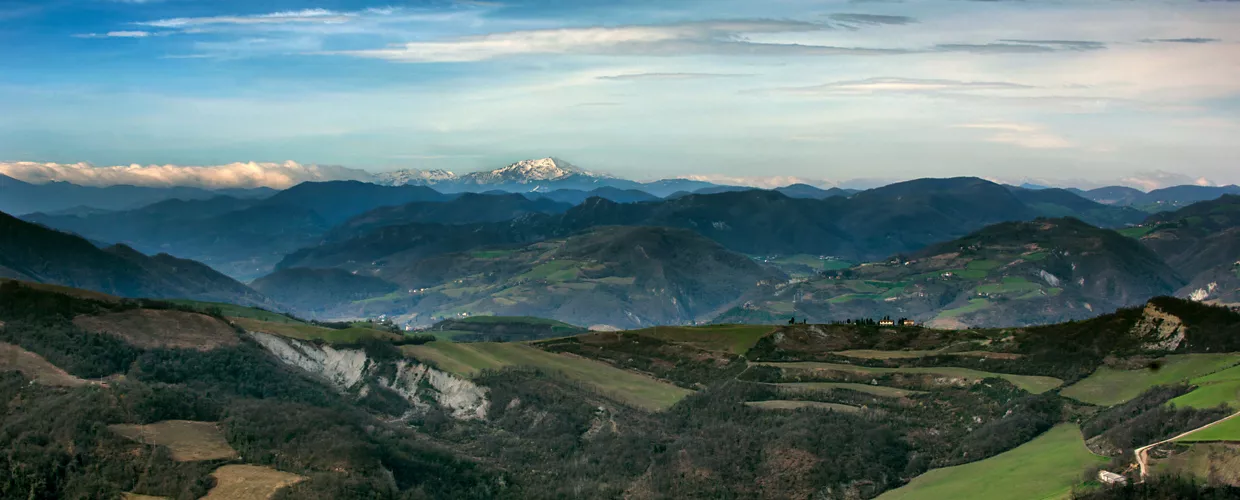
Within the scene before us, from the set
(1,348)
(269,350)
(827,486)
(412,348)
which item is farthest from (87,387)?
(827,486)

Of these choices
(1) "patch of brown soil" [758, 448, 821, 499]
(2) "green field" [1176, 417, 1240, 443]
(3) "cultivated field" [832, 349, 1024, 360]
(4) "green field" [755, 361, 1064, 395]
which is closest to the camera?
(2) "green field" [1176, 417, 1240, 443]

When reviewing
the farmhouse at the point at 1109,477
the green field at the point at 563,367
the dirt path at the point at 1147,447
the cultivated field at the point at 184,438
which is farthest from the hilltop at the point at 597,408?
the farmhouse at the point at 1109,477

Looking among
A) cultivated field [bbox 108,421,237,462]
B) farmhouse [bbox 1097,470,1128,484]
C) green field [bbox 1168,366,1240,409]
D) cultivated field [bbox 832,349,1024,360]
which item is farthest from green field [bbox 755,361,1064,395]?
cultivated field [bbox 108,421,237,462]

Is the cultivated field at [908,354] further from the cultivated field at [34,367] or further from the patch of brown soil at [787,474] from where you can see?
the cultivated field at [34,367]

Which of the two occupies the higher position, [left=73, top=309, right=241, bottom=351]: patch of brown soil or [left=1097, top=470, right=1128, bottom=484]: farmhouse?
[left=1097, top=470, right=1128, bottom=484]: farmhouse

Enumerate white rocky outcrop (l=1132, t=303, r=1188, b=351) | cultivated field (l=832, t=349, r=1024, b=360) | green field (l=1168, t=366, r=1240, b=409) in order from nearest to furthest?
green field (l=1168, t=366, r=1240, b=409), white rocky outcrop (l=1132, t=303, r=1188, b=351), cultivated field (l=832, t=349, r=1024, b=360)

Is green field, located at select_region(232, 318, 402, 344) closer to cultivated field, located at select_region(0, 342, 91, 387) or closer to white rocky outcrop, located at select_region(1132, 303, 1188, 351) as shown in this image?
cultivated field, located at select_region(0, 342, 91, 387)
